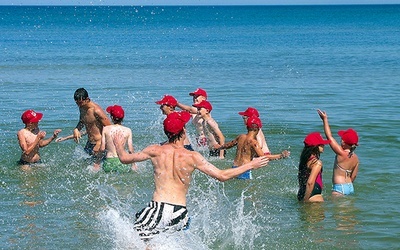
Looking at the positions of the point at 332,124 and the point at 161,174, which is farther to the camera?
the point at 332,124

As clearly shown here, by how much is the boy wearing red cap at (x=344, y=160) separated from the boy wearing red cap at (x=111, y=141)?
9.70 ft

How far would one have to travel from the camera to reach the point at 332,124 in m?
16.9

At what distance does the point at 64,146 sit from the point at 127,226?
649 centimetres

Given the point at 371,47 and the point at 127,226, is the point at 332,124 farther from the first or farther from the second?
the point at 371,47

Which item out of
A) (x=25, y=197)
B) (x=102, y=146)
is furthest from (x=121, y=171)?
(x=25, y=197)

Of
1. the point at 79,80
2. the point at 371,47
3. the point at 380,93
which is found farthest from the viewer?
the point at 371,47

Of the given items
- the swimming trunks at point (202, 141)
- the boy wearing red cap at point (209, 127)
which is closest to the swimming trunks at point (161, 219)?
the boy wearing red cap at point (209, 127)

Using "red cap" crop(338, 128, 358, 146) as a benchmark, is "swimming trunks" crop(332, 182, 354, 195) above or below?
below

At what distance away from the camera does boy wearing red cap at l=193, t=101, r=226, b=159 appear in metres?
12.0

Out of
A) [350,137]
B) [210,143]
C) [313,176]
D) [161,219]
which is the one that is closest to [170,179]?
[161,219]

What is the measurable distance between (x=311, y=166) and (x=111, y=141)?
10.9ft

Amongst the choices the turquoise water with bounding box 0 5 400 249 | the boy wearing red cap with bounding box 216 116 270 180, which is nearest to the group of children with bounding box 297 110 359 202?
the turquoise water with bounding box 0 5 400 249

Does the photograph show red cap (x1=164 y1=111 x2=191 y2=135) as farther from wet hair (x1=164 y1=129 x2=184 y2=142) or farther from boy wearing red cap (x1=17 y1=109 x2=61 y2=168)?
boy wearing red cap (x1=17 y1=109 x2=61 y2=168)

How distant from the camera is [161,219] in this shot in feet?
23.0
